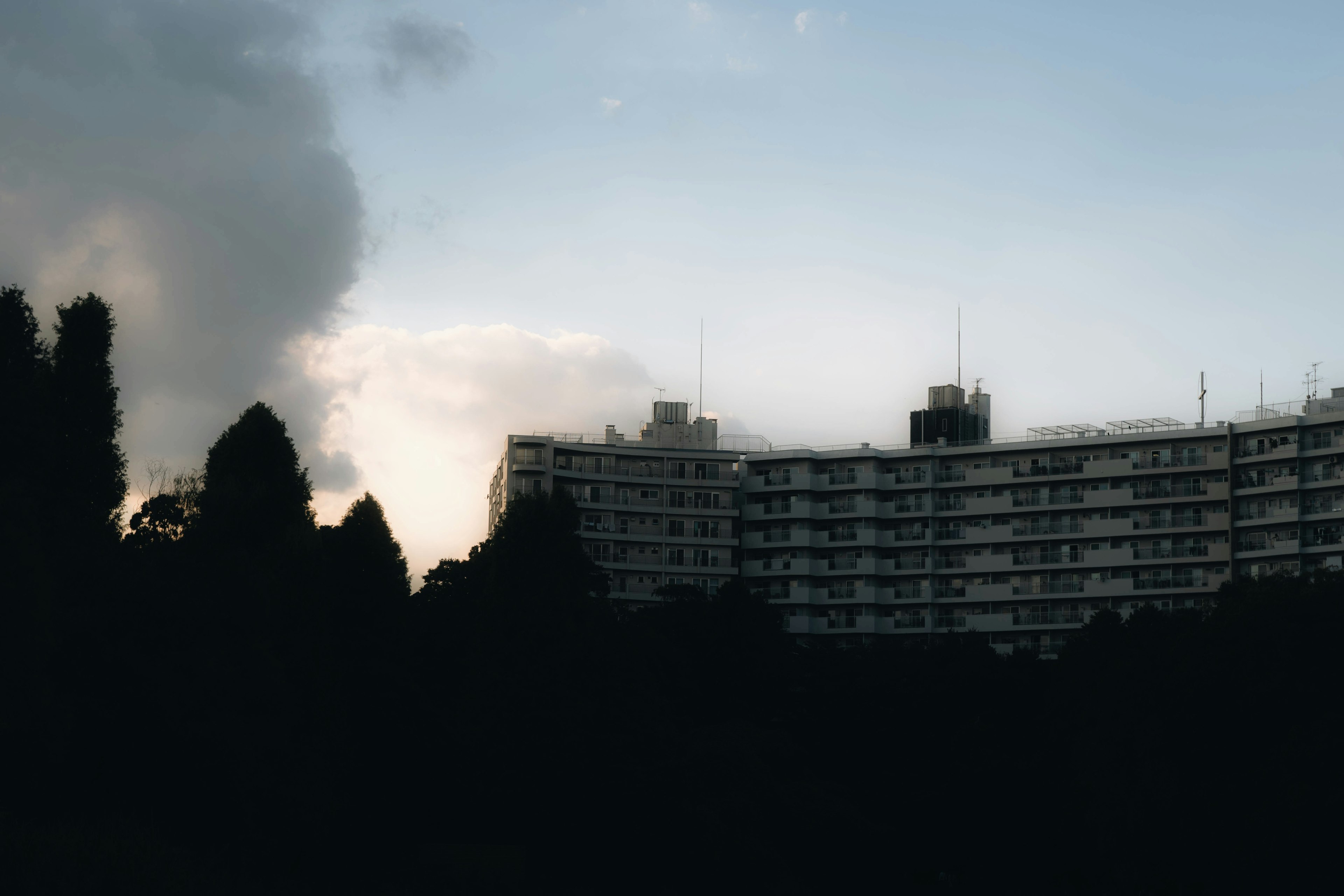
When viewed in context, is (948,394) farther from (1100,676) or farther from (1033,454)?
(1100,676)

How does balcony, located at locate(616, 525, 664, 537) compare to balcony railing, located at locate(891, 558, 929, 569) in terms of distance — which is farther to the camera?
balcony, located at locate(616, 525, 664, 537)

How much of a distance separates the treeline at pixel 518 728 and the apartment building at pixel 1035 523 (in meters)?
35.4

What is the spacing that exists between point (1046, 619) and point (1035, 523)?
8.64 metres

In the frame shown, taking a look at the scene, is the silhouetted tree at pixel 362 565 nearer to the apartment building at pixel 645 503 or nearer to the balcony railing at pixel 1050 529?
the apartment building at pixel 645 503

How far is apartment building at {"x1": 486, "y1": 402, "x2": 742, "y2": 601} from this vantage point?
114 m

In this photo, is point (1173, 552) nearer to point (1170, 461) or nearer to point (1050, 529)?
point (1170, 461)

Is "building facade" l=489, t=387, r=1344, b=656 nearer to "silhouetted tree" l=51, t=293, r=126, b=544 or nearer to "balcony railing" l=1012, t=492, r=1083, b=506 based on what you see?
"balcony railing" l=1012, t=492, r=1083, b=506

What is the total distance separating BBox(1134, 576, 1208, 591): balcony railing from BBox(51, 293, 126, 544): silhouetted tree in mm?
84089

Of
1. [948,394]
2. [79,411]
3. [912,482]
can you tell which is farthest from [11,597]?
[948,394]

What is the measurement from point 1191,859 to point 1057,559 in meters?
65.2

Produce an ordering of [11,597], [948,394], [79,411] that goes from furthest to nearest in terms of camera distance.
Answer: [948,394]
[79,411]
[11,597]

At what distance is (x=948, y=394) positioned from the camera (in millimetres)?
121625

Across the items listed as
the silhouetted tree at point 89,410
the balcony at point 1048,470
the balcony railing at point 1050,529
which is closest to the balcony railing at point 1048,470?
the balcony at point 1048,470

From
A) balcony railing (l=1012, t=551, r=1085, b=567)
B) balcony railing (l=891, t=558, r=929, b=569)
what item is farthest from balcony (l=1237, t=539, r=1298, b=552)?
balcony railing (l=891, t=558, r=929, b=569)
